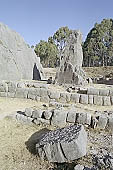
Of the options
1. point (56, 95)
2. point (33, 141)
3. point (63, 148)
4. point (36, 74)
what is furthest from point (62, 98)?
point (36, 74)

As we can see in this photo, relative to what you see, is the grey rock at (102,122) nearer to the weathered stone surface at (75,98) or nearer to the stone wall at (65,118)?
the stone wall at (65,118)

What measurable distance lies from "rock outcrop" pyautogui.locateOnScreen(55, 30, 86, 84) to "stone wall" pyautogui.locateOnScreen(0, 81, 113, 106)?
3.45 m

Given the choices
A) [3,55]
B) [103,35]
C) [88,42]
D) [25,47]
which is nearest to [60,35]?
[88,42]

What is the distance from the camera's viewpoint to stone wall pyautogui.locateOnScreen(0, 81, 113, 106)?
8.93m

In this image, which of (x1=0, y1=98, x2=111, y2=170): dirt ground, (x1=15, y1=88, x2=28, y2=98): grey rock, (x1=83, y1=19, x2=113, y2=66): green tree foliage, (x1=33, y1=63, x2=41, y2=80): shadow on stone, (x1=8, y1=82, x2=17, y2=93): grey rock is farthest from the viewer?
(x1=83, y1=19, x2=113, y2=66): green tree foliage

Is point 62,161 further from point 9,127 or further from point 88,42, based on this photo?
point 88,42

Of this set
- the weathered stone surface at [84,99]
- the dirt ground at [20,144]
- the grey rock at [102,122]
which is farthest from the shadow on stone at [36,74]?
the grey rock at [102,122]

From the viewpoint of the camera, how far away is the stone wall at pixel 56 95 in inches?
352

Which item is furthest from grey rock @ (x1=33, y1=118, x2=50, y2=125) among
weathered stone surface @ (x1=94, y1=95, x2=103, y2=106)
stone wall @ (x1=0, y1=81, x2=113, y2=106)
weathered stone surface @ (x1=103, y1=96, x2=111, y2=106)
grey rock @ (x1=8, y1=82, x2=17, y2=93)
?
grey rock @ (x1=8, y1=82, x2=17, y2=93)

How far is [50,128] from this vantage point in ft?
19.3

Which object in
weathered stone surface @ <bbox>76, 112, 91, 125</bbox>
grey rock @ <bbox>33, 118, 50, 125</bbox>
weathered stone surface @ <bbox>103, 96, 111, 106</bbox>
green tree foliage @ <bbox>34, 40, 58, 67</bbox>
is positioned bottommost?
grey rock @ <bbox>33, 118, 50, 125</bbox>

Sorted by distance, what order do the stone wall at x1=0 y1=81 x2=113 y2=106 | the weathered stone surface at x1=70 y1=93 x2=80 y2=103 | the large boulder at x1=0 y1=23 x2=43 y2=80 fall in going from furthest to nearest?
the large boulder at x1=0 y1=23 x2=43 y2=80 < the weathered stone surface at x1=70 y1=93 x2=80 y2=103 < the stone wall at x1=0 y1=81 x2=113 y2=106

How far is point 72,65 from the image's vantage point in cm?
1352

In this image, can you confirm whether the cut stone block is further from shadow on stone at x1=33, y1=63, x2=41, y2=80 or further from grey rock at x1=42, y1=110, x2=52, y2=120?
shadow on stone at x1=33, y1=63, x2=41, y2=80
